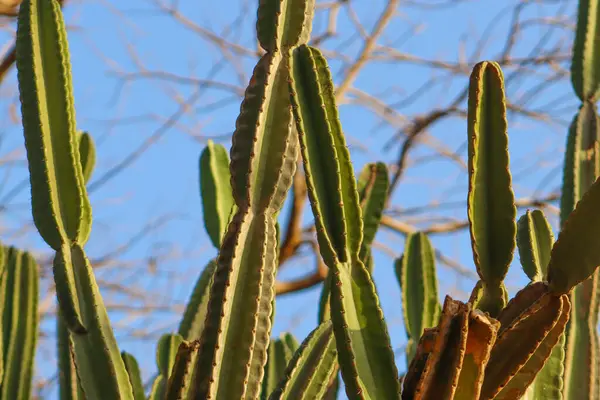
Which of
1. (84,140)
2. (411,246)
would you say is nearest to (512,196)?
(411,246)

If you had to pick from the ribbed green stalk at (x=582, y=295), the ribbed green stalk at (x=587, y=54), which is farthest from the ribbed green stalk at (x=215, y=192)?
the ribbed green stalk at (x=587, y=54)

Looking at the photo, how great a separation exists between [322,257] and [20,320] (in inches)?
49.2

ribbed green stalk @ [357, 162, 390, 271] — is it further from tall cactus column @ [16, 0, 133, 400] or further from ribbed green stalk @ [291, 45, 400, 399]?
tall cactus column @ [16, 0, 133, 400]

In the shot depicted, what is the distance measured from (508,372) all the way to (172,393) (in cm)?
65

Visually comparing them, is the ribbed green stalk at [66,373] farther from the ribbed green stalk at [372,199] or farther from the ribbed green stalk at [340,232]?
the ribbed green stalk at [340,232]

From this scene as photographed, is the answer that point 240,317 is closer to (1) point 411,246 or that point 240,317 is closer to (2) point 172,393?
(2) point 172,393

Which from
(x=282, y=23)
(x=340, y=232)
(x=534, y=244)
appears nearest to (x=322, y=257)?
(x=340, y=232)

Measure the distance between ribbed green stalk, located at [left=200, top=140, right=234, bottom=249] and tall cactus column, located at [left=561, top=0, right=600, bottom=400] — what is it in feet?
2.83

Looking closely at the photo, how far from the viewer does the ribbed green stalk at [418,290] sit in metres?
2.46

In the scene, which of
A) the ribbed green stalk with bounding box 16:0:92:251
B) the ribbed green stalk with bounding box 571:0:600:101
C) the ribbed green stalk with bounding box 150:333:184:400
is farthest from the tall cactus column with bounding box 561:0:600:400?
the ribbed green stalk with bounding box 16:0:92:251

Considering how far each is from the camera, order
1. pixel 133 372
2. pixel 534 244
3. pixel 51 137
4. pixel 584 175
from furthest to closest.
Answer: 1. pixel 133 372
2. pixel 584 175
3. pixel 534 244
4. pixel 51 137

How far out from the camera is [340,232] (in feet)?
5.59

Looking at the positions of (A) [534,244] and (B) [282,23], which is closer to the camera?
(B) [282,23]

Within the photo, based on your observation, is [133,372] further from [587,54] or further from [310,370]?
[587,54]
